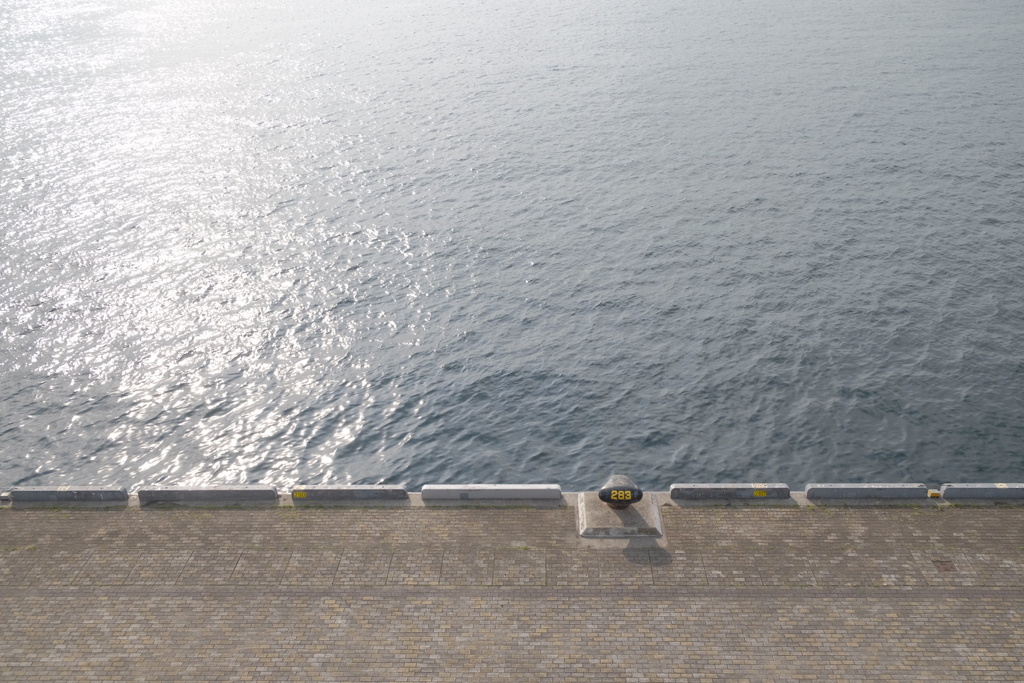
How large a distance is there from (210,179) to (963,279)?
7091cm

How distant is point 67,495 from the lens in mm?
36406

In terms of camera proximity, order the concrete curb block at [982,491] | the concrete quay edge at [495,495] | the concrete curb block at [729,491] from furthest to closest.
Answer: the concrete curb block at [729,491] → the concrete quay edge at [495,495] → the concrete curb block at [982,491]

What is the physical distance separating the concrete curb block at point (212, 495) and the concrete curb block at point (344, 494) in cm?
128

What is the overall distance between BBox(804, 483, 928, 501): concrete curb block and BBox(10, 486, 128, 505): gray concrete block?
2983 cm

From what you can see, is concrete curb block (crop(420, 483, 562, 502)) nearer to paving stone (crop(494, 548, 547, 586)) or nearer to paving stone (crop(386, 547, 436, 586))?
paving stone (crop(386, 547, 436, 586))

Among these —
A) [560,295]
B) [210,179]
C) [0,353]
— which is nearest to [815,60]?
[560,295]

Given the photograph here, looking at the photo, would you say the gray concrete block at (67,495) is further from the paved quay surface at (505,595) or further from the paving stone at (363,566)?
the paving stone at (363,566)

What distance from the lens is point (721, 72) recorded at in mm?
113438

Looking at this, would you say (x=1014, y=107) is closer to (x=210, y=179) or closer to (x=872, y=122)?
(x=872, y=122)

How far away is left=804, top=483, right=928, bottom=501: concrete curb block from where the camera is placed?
113 ft

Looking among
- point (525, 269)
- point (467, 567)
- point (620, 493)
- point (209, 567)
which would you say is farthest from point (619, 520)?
point (525, 269)

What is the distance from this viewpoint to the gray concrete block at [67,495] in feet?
119

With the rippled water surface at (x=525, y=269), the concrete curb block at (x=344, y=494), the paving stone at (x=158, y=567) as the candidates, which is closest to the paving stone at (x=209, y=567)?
the paving stone at (x=158, y=567)

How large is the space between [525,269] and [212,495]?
119 ft
